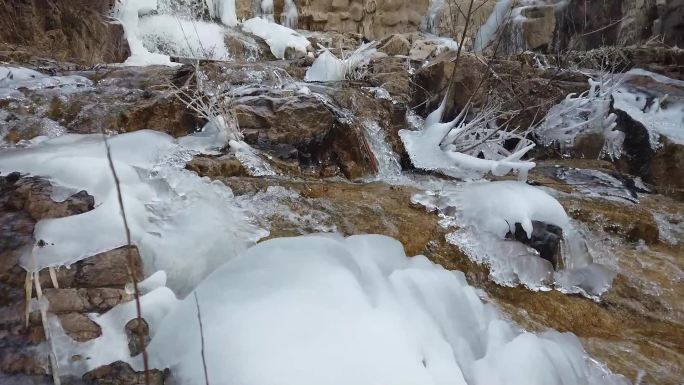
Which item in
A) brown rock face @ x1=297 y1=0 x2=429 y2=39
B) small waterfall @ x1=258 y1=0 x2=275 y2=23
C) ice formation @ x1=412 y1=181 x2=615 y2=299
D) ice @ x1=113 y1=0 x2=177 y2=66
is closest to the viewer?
ice formation @ x1=412 y1=181 x2=615 y2=299

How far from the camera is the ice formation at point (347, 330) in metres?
1.43

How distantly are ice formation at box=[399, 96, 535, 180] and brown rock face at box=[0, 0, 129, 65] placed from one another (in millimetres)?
4285

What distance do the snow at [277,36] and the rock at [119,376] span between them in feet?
29.1

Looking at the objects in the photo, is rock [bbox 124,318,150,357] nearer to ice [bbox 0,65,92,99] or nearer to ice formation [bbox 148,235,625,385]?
ice formation [bbox 148,235,625,385]

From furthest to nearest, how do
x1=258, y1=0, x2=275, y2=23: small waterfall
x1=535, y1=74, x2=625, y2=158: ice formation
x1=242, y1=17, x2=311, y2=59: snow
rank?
x1=258, y1=0, x2=275, y2=23: small waterfall < x1=242, y1=17, x2=311, y2=59: snow < x1=535, y1=74, x2=625, y2=158: ice formation

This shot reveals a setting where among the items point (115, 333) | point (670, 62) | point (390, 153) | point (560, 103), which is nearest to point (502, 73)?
point (560, 103)

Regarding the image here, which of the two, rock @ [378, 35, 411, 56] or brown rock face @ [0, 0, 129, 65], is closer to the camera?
brown rock face @ [0, 0, 129, 65]

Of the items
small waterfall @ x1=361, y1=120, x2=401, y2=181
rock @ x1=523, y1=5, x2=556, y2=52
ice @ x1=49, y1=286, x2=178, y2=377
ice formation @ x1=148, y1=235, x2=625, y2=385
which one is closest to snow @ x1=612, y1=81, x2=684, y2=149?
small waterfall @ x1=361, y1=120, x2=401, y2=181

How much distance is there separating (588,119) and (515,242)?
10.3ft

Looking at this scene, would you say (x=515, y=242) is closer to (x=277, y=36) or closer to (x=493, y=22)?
(x=277, y=36)

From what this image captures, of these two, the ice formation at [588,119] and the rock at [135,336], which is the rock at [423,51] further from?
the rock at [135,336]

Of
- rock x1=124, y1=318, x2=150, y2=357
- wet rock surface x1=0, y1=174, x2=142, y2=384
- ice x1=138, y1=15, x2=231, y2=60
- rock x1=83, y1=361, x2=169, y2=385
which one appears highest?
ice x1=138, y1=15, x2=231, y2=60

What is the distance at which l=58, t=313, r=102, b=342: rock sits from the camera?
4.87 ft

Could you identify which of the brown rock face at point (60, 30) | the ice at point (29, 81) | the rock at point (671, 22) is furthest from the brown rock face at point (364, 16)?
the ice at point (29, 81)
